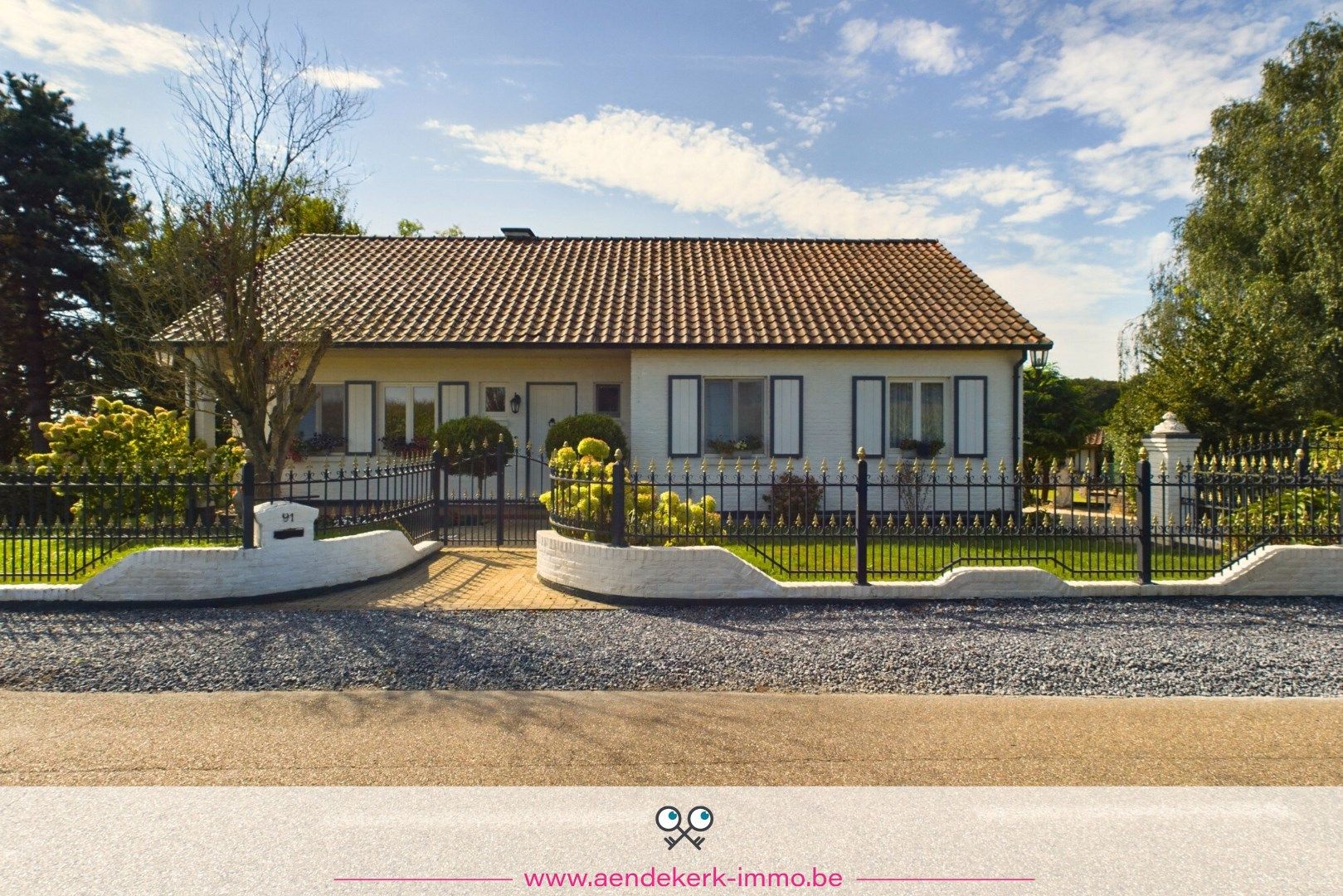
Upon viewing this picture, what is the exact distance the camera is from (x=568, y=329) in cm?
1555

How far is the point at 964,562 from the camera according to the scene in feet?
27.6

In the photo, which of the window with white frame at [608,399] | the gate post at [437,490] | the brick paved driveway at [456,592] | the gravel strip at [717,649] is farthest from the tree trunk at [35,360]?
the brick paved driveway at [456,592]

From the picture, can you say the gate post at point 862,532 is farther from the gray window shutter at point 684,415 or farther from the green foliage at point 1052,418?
the green foliage at point 1052,418

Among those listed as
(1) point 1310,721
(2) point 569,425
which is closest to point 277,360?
(2) point 569,425

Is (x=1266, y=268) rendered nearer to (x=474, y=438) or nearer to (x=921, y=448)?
(x=921, y=448)

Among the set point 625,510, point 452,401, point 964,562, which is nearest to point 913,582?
point 964,562

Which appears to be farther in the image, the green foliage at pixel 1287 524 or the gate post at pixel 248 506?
the green foliage at pixel 1287 524

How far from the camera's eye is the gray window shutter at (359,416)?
631 inches

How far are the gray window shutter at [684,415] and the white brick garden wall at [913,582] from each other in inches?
273

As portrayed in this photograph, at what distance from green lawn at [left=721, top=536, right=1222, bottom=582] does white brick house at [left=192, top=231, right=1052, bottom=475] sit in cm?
587

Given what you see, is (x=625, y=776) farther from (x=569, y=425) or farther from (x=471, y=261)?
(x=471, y=261)

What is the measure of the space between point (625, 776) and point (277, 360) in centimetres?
926

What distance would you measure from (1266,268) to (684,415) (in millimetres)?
19008

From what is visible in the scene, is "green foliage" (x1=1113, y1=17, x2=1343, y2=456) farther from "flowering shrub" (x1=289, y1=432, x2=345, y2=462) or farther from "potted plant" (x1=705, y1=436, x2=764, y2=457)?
"flowering shrub" (x1=289, y1=432, x2=345, y2=462)
